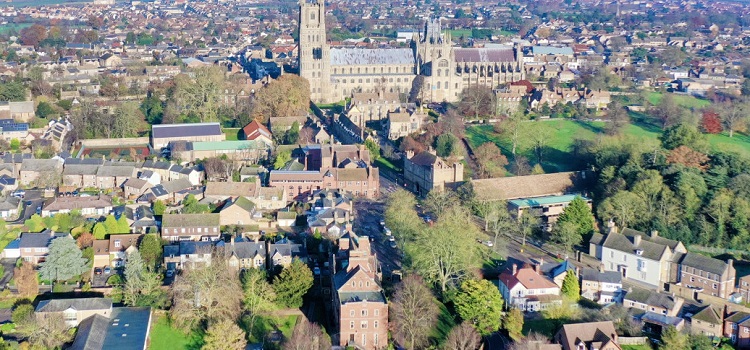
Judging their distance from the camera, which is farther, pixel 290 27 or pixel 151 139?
pixel 290 27

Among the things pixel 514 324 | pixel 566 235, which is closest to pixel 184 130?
pixel 566 235

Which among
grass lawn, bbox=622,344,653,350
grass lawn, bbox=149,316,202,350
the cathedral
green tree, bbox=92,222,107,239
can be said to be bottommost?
grass lawn, bbox=622,344,653,350

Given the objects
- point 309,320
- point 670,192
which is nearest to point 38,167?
point 309,320

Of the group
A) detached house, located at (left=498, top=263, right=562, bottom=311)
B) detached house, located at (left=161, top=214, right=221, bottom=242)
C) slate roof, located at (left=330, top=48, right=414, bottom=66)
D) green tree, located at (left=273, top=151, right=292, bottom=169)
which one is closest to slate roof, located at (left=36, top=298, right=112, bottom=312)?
detached house, located at (left=161, top=214, right=221, bottom=242)

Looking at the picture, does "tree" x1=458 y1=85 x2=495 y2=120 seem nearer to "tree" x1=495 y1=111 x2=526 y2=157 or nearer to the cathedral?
"tree" x1=495 y1=111 x2=526 y2=157

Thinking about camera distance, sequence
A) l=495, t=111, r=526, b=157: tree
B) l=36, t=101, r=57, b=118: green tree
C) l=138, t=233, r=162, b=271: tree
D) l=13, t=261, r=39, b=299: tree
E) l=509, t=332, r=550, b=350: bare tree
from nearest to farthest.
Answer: l=509, t=332, r=550, b=350: bare tree → l=13, t=261, r=39, b=299: tree → l=138, t=233, r=162, b=271: tree → l=495, t=111, r=526, b=157: tree → l=36, t=101, r=57, b=118: green tree

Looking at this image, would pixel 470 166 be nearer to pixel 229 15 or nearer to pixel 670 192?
pixel 670 192

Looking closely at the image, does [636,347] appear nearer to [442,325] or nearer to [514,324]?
[514,324]
